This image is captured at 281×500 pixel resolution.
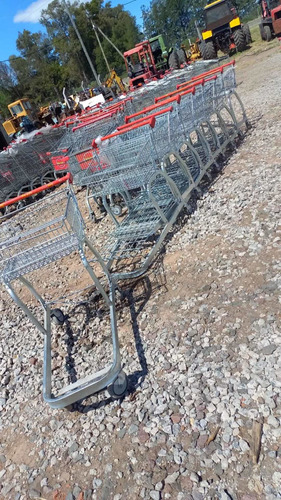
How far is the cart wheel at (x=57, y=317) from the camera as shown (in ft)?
13.3

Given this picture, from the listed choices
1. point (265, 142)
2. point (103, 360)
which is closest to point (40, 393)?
point (103, 360)

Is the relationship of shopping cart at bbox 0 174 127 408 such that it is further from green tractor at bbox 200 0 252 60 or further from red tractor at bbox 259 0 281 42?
green tractor at bbox 200 0 252 60

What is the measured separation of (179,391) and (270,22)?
2034 centimetres

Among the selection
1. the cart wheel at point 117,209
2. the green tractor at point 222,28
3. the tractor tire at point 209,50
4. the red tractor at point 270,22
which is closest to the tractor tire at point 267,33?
the red tractor at point 270,22

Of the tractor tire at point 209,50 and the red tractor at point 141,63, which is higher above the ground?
the red tractor at point 141,63

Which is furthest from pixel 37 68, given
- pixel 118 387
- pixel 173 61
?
pixel 118 387

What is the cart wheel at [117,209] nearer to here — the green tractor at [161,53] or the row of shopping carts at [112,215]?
the row of shopping carts at [112,215]

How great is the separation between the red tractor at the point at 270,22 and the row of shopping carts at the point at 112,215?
533 inches

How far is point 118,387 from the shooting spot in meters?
2.83

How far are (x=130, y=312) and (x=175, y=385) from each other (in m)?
1.16

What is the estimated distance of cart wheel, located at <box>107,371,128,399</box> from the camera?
9.23 ft

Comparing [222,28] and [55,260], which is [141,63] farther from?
[55,260]

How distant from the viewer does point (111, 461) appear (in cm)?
243

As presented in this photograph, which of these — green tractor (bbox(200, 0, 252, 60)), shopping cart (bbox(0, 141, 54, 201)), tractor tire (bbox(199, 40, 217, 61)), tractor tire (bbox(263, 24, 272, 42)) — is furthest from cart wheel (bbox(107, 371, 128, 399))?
tractor tire (bbox(263, 24, 272, 42))
